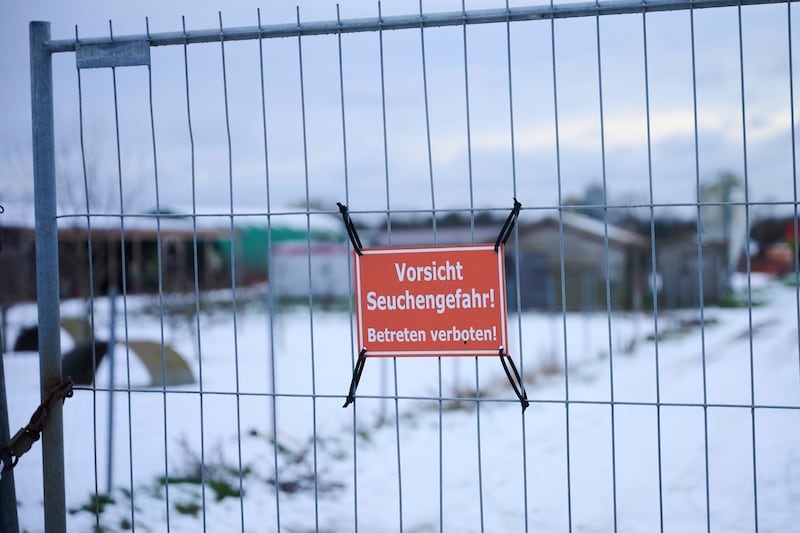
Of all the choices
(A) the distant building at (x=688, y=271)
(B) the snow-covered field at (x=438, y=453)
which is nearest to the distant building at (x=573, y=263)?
(A) the distant building at (x=688, y=271)

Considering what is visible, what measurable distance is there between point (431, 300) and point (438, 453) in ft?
15.9

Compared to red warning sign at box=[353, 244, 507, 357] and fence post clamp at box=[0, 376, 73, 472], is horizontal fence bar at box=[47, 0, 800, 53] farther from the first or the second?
fence post clamp at box=[0, 376, 73, 472]

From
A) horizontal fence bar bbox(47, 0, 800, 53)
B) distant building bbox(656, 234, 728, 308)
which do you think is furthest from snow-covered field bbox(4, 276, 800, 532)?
distant building bbox(656, 234, 728, 308)

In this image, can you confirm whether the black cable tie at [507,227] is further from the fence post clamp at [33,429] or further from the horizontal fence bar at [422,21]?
the fence post clamp at [33,429]

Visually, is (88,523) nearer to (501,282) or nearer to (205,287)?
(501,282)

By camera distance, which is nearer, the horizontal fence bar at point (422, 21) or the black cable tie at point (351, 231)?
the horizontal fence bar at point (422, 21)

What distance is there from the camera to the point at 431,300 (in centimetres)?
318

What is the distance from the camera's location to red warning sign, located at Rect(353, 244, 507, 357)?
313 centimetres

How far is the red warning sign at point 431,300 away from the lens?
313cm

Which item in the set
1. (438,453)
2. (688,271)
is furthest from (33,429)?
(688,271)

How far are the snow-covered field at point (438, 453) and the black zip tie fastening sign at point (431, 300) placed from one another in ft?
0.45

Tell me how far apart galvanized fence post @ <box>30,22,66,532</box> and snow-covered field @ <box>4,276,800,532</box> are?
11.5 inches

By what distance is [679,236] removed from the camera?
29797mm

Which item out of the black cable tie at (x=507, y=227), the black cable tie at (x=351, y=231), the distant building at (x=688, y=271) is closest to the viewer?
the black cable tie at (x=507, y=227)
